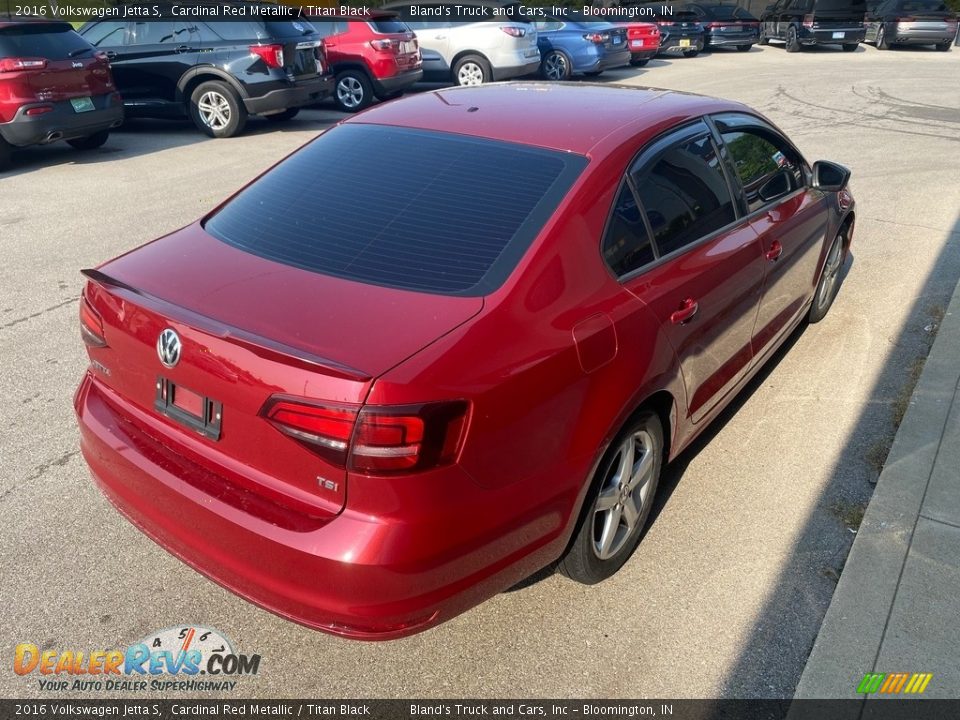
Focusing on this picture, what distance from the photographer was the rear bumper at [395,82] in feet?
43.6

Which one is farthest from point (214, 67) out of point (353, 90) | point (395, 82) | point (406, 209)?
point (406, 209)

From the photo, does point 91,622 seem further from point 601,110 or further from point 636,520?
point 601,110

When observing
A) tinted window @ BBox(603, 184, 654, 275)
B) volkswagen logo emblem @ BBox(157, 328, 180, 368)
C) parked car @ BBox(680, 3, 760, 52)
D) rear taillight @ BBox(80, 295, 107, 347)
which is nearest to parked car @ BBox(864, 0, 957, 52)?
parked car @ BBox(680, 3, 760, 52)

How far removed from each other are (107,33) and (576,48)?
8.90m

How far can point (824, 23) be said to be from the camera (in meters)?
24.5

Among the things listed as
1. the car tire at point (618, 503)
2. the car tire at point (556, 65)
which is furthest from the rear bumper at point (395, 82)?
the car tire at point (618, 503)

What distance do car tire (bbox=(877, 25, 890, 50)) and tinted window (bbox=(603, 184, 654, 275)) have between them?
27.0m

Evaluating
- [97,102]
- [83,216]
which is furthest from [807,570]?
[97,102]

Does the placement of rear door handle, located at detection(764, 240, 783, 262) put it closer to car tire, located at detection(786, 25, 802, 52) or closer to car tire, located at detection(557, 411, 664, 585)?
car tire, located at detection(557, 411, 664, 585)

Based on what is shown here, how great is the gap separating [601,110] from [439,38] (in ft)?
42.5

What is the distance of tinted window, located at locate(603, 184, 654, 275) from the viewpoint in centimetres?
287

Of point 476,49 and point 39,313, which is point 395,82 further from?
point 39,313

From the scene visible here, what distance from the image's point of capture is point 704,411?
3.59m

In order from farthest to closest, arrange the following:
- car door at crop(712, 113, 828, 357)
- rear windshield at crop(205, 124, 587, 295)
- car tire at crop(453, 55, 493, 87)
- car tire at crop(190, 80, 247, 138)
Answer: car tire at crop(453, 55, 493, 87), car tire at crop(190, 80, 247, 138), car door at crop(712, 113, 828, 357), rear windshield at crop(205, 124, 587, 295)
